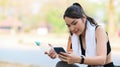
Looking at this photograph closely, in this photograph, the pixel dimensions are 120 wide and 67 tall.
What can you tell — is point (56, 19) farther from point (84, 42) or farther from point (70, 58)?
point (70, 58)

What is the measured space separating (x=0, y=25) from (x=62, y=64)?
2451cm

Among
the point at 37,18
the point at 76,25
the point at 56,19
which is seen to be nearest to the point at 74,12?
the point at 76,25

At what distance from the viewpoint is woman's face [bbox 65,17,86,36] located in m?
1.66

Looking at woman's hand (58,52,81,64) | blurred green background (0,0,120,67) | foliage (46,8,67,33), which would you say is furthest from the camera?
foliage (46,8,67,33)

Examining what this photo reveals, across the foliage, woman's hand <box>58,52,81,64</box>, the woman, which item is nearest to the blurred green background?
the foliage

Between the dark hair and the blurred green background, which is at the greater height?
the dark hair

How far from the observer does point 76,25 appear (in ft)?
5.47

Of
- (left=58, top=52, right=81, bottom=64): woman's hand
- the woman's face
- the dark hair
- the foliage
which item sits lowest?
the foliage

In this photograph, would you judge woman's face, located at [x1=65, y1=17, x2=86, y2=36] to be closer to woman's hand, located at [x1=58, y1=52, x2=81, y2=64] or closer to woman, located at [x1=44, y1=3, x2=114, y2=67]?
woman, located at [x1=44, y1=3, x2=114, y2=67]

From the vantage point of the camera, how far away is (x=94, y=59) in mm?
1640

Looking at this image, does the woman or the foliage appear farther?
the foliage

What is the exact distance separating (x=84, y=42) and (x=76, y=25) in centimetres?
16

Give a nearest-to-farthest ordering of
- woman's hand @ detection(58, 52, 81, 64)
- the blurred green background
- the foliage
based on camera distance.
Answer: woman's hand @ detection(58, 52, 81, 64)
the blurred green background
the foliage

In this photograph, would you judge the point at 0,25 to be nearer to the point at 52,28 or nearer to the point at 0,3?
the point at 52,28
